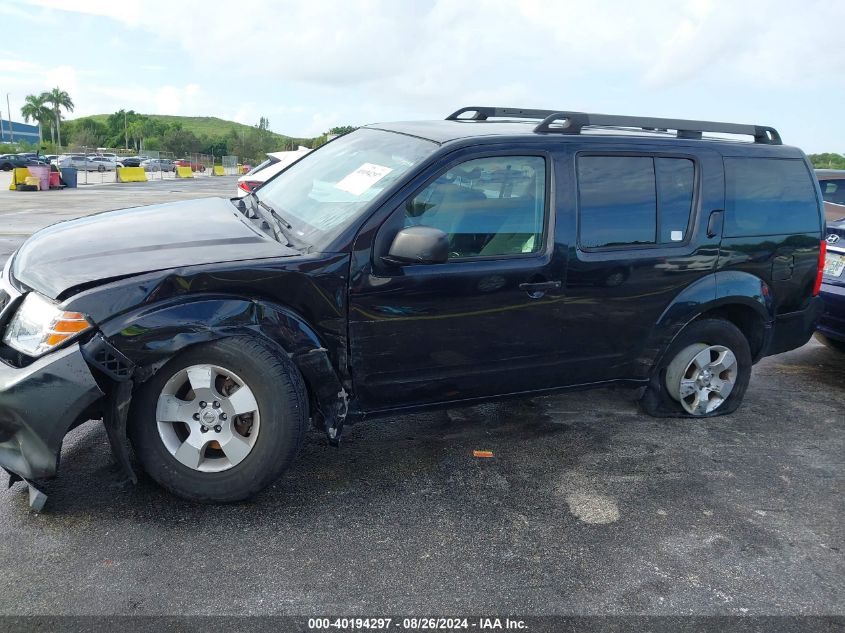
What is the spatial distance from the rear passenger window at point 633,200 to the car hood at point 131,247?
162 centimetres

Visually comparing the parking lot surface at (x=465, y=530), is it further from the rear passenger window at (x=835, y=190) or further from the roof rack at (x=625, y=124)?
the rear passenger window at (x=835, y=190)

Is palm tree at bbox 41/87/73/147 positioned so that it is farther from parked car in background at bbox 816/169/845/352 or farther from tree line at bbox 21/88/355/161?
parked car in background at bbox 816/169/845/352

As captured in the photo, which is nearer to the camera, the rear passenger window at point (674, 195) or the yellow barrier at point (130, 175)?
the rear passenger window at point (674, 195)

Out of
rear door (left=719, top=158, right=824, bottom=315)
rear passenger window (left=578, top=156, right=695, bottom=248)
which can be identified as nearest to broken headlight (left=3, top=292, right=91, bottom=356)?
rear passenger window (left=578, top=156, right=695, bottom=248)

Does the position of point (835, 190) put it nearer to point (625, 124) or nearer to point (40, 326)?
point (625, 124)

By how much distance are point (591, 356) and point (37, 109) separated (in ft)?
435

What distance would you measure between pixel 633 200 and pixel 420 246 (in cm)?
147

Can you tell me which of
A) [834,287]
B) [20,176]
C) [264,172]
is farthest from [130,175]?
[834,287]

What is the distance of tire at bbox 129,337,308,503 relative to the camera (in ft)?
10.3

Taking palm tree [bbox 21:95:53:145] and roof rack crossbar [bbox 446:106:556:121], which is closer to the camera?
roof rack crossbar [bbox 446:106:556:121]

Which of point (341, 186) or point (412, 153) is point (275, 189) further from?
point (412, 153)

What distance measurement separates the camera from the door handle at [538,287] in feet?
12.2

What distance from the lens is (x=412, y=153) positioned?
3715 mm

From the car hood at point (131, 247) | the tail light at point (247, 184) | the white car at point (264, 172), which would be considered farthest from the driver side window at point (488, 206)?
the tail light at point (247, 184)
